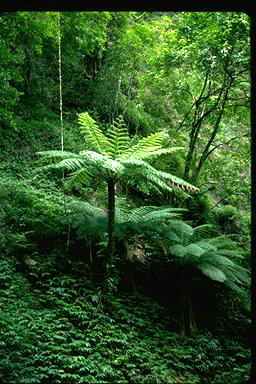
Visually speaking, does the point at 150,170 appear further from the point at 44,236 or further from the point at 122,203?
the point at 44,236

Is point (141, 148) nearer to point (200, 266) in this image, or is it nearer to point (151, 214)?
point (151, 214)

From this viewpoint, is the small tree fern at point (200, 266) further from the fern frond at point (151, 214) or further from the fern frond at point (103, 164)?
the fern frond at point (103, 164)

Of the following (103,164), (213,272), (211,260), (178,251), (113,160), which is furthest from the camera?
(211,260)

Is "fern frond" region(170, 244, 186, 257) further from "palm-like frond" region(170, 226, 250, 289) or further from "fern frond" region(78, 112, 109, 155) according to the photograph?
"fern frond" region(78, 112, 109, 155)

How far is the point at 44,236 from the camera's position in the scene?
4.97 metres

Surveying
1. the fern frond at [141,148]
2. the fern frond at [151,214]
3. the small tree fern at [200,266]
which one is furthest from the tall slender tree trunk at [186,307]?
the fern frond at [141,148]

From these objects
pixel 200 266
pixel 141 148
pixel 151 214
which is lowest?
pixel 200 266

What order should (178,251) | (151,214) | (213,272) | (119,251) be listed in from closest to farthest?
(213,272), (178,251), (151,214), (119,251)

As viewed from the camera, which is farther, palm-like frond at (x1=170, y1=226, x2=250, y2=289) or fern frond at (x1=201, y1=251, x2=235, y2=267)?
fern frond at (x1=201, y1=251, x2=235, y2=267)

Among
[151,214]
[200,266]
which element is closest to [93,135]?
[151,214]

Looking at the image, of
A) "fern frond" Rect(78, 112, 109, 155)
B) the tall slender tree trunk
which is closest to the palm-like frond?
the tall slender tree trunk

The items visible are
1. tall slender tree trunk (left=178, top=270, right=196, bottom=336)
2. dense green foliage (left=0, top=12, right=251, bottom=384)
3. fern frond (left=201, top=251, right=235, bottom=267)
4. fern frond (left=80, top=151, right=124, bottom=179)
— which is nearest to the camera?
dense green foliage (left=0, top=12, right=251, bottom=384)

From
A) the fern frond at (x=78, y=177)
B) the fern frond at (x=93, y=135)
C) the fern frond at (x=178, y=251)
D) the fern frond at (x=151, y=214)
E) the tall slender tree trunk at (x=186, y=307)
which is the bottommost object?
the tall slender tree trunk at (x=186, y=307)

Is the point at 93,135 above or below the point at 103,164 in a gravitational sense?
above
